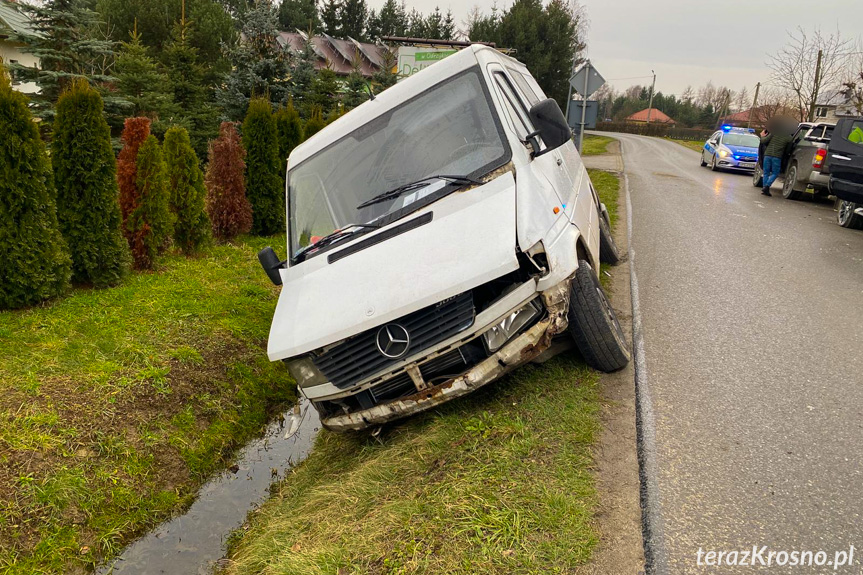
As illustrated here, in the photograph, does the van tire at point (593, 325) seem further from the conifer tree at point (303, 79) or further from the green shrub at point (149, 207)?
the conifer tree at point (303, 79)

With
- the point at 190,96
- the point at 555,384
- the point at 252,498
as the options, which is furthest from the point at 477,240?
the point at 190,96

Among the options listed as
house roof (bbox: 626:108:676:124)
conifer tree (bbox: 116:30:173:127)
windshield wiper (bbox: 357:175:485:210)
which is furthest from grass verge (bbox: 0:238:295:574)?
house roof (bbox: 626:108:676:124)

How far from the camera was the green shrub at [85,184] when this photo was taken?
6.95 m

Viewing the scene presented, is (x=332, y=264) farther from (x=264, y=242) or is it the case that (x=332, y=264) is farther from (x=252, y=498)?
(x=264, y=242)

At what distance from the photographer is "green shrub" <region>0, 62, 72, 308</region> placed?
6195 millimetres

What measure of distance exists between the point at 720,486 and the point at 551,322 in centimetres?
128

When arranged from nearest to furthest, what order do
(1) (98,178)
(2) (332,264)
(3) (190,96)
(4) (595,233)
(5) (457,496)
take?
(5) (457,496) < (2) (332,264) < (4) (595,233) < (1) (98,178) < (3) (190,96)

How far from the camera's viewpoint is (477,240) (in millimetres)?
3889

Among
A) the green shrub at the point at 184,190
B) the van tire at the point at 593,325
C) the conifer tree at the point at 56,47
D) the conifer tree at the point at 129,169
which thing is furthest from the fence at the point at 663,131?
the van tire at the point at 593,325

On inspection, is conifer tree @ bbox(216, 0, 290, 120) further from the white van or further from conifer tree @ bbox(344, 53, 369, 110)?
the white van

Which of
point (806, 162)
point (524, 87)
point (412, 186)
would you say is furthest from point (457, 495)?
point (806, 162)

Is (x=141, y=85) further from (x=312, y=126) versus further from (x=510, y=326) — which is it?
(x=510, y=326)

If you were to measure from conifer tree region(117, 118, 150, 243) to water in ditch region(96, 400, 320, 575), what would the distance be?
3.85 meters

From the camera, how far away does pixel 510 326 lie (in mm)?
4012
